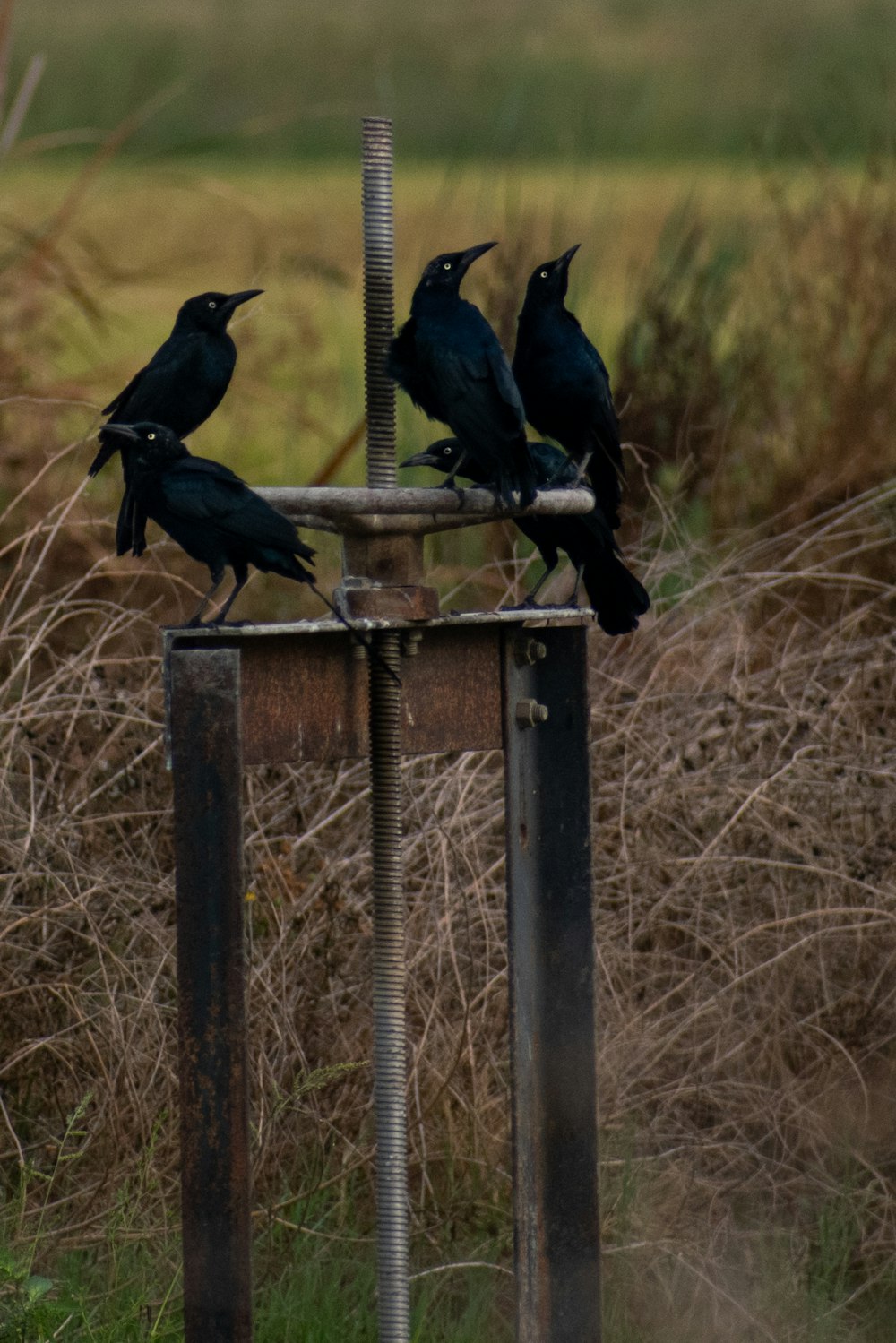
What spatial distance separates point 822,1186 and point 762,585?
1.58m

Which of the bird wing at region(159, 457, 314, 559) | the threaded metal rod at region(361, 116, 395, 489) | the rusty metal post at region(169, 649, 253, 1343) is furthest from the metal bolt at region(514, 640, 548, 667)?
the rusty metal post at region(169, 649, 253, 1343)

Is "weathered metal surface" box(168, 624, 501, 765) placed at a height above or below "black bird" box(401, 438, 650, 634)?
below

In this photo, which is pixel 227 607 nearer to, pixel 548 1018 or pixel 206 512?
pixel 206 512

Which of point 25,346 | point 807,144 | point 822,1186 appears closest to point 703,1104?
point 822,1186

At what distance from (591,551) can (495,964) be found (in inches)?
62.3

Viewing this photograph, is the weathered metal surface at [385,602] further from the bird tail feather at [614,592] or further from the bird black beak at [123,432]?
the bird tail feather at [614,592]

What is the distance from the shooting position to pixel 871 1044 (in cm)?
449

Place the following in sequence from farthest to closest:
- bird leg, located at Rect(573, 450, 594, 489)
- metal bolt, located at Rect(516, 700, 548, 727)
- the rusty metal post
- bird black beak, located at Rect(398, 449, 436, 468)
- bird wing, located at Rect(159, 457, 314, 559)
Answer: bird leg, located at Rect(573, 450, 594, 489) → bird black beak, located at Rect(398, 449, 436, 468) → metal bolt, located at Rect(516, 700, 548, 727) → bird wing, located at Rect(159, 457, 314, 559) → the rusty metal post

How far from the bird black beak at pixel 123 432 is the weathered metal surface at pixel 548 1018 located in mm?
652

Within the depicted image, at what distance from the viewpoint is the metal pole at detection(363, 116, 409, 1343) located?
2721 millimetres

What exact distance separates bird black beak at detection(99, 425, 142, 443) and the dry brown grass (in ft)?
4.66

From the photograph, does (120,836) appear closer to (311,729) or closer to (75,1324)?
(75,1324)

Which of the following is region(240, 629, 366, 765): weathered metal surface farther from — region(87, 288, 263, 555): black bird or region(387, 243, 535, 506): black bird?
region(87, 288, 263, 555): black bird

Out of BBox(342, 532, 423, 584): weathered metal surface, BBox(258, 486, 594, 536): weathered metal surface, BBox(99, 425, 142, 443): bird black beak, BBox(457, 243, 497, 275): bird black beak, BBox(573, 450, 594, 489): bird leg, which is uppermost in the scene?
BBox(457, 243, 497, 275): bird black beak
